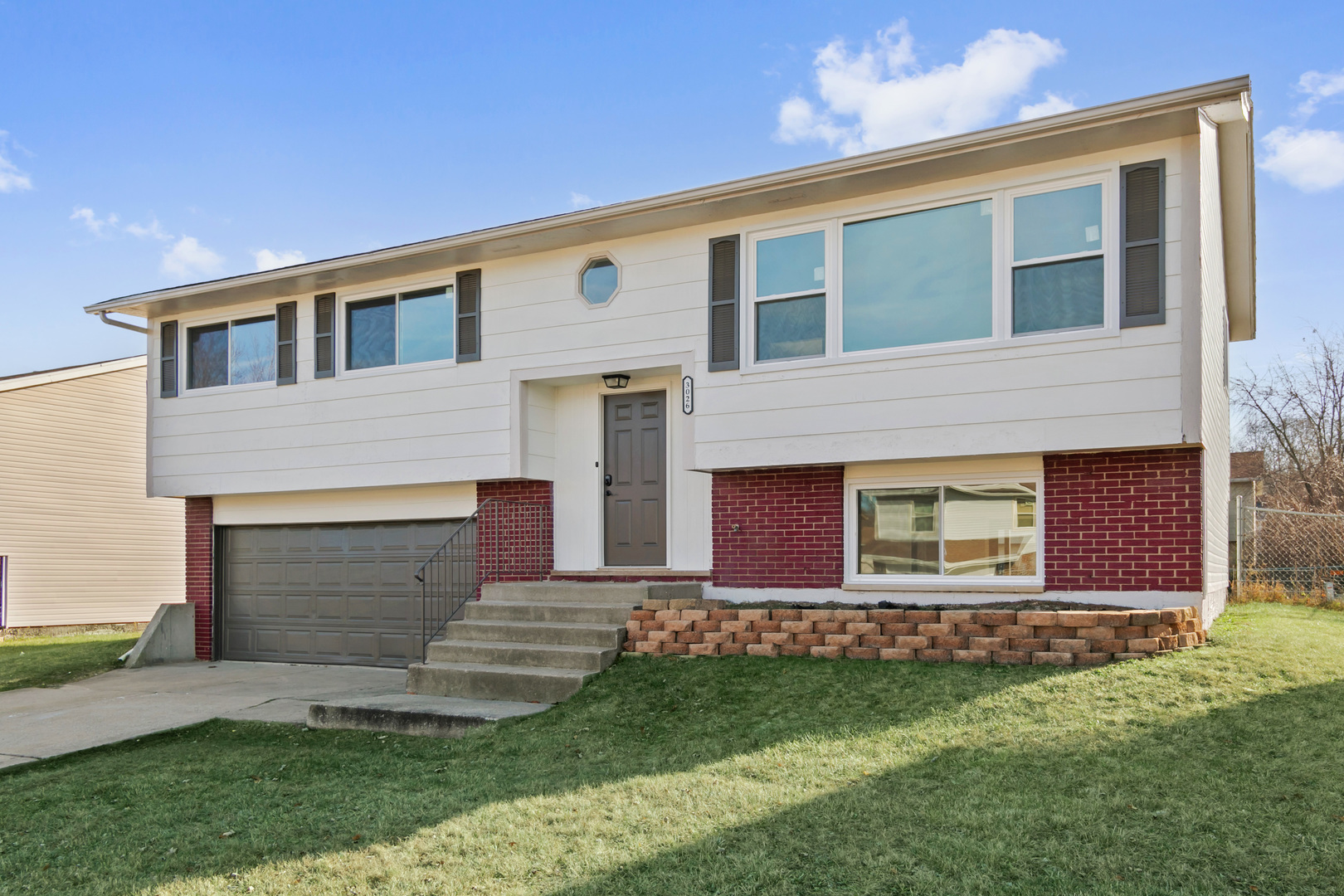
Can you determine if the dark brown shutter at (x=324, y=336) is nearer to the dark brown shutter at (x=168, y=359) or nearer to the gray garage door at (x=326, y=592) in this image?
the gray garage door at (x=326, y=592)

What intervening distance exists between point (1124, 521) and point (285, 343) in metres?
9.89

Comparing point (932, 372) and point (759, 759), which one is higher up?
point (932, 372)

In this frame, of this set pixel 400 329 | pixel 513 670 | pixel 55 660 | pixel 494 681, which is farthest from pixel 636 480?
pixel 55 660

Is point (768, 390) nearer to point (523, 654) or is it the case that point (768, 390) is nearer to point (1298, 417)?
point (523, 654)

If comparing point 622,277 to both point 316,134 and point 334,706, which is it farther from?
point 316,134

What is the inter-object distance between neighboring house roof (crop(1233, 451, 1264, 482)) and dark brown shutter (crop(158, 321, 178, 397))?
28509 millimetres

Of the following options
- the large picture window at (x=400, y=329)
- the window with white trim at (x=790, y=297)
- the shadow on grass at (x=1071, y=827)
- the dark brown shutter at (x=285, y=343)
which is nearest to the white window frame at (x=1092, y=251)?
the window with white trim at (x=790, y=297)

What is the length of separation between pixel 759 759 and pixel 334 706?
392 cm

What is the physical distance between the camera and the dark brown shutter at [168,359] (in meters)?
12.8

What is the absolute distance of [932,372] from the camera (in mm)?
8289

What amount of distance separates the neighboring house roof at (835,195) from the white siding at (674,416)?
0.59ft

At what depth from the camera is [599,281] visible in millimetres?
10234

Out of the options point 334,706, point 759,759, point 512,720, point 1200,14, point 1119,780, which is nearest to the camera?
point 1119,780

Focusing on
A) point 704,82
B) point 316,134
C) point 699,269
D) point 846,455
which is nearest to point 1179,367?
point 846,455
